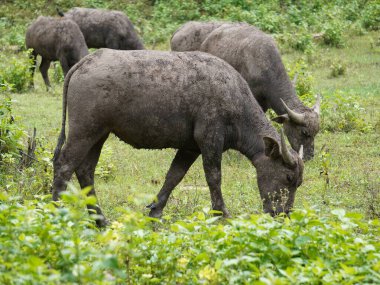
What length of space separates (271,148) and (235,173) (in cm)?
234

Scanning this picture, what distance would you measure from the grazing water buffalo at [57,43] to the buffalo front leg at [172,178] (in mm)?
7872

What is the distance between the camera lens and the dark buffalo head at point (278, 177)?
799 cm

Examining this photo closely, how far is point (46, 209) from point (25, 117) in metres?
8.18

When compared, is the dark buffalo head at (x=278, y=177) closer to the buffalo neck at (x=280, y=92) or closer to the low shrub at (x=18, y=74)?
the buffalo neck at (x=280, y=92)

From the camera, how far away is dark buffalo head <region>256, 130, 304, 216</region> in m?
7.99

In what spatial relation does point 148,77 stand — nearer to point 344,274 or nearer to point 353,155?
point 344,274

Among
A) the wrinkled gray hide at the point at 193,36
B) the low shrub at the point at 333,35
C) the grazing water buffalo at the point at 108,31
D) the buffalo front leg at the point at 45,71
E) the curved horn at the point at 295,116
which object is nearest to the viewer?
the curved horn at the point at 295,116

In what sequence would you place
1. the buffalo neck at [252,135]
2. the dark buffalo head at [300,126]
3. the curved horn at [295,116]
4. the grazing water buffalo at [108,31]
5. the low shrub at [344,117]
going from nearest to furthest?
the buffalo neck at [252,135] → the curved horn at [295,116] → the dark buffalo head at [300,126] → the low shrub at [344,117] → the grazing water buffalo at [108,31]

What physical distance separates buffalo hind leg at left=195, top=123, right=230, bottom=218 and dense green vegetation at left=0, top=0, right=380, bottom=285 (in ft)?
0.78

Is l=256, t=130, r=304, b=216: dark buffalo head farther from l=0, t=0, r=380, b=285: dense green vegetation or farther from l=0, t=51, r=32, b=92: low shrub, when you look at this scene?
→ l=0, t=51, r=32, b=92: low shrub

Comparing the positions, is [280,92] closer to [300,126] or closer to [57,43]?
[300,126]

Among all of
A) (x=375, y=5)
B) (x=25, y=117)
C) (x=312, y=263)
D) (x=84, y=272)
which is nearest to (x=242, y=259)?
(x=312, y=263)

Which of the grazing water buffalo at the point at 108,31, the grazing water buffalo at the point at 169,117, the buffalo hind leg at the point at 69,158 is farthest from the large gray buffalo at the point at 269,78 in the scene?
the grazing water buffalo at the point at 108,31

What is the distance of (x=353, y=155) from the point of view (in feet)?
→ 37.5
